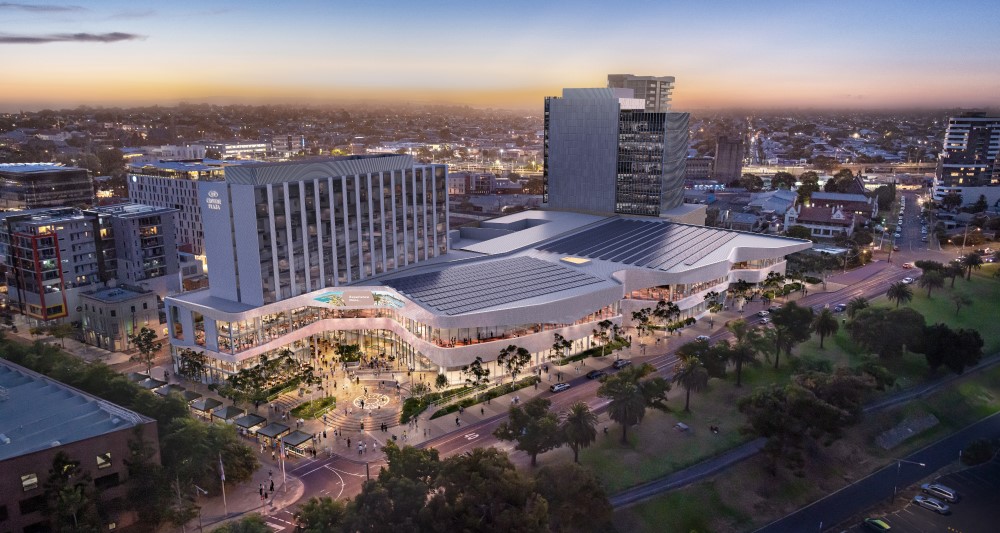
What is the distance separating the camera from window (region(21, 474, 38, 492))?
44.9 m

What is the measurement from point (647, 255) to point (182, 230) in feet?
346

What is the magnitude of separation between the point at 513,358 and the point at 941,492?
45.6 meters

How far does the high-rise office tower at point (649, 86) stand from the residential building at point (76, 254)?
14122cm

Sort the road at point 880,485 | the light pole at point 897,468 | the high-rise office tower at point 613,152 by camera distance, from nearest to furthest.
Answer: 1. the road at point 880,485
2. the light pole at point 897,468
3. the high-rise office tower at point 613,152

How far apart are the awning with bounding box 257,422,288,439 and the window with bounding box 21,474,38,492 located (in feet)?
66.8

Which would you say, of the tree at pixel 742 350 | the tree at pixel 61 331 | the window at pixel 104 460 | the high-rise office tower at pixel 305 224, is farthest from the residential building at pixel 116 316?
the tree at pixel 742 350

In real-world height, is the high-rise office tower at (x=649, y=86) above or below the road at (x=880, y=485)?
above

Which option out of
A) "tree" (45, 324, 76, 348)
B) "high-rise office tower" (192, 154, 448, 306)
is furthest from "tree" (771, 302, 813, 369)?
"tree" (45, 324, 76, 348)

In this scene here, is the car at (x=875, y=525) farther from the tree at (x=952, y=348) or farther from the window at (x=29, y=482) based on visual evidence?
the window at (x=29, y=482)

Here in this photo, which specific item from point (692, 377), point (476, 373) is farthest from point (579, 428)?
point (476, 373)

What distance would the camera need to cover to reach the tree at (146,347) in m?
81.7

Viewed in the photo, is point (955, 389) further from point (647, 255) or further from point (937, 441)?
point (647, 255)

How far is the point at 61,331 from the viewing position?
90.2m

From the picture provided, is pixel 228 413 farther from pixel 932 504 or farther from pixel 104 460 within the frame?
pixel 932 504
